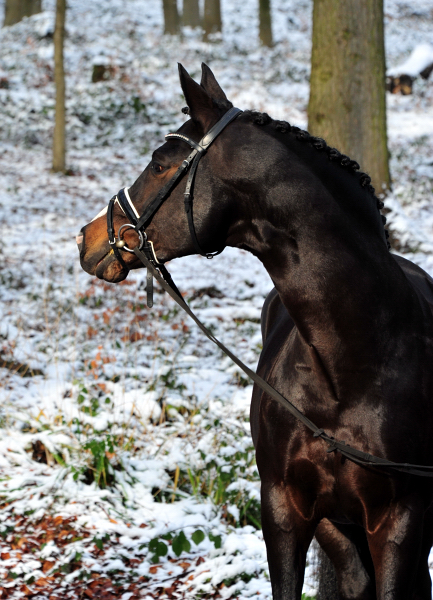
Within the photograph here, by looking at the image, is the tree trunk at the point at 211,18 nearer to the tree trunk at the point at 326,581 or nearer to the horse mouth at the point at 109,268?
the horse mouth at the point at 109,268

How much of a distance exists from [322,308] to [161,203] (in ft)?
2.41

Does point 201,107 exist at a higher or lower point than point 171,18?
lower

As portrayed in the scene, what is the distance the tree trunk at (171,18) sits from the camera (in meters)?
22.6

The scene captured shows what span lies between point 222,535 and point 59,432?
1515mm

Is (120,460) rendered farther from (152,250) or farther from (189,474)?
(152,250)

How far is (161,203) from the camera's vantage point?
2.33m

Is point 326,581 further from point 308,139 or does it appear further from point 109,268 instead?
point 308,139

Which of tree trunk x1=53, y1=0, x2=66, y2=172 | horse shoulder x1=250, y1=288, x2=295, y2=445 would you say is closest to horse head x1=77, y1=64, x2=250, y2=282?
horse shoulder x1=250, y1=288, x2=295, y2=445

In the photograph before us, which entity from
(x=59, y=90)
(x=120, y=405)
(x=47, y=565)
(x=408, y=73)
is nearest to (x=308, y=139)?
(x=47, y=565)

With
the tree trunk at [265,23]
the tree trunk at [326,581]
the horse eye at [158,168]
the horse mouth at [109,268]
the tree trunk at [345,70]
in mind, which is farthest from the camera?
the tree trunk at [265,23]

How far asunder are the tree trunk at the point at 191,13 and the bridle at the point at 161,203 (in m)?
26.1

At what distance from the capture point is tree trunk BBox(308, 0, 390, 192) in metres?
7.37

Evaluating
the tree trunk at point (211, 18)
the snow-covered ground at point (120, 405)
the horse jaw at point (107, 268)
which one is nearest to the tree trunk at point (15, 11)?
the tree trunk at point (211, 18)

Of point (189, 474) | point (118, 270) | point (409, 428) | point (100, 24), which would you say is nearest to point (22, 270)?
point (189, 474)
